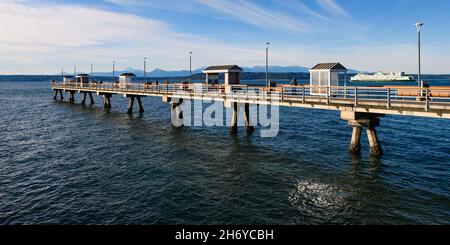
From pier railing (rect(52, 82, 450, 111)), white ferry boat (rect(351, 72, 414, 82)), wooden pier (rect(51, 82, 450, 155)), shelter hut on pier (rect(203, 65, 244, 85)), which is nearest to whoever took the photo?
wooden pier (rect(51, 82, 450, 155))

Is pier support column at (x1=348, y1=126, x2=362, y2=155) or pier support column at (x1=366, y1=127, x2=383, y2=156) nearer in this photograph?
pier support column at (x1=366, y1=127, x2=383, y2=156)

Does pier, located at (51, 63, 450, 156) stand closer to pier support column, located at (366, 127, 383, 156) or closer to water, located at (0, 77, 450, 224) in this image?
pier support column, located at (366, 127, 383, 156)

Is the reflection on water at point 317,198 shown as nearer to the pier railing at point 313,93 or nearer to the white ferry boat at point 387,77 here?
the pier railing at point 313,93

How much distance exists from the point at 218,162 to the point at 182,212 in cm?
802

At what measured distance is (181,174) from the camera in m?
19.3

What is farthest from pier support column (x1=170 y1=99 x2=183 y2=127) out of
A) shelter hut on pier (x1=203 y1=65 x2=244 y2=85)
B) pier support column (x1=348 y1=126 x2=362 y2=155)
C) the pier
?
pier support column (x1=348 y1=126 x2=362 y2=155)

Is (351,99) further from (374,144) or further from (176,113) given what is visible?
(176,113)

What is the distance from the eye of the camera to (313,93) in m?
23.3

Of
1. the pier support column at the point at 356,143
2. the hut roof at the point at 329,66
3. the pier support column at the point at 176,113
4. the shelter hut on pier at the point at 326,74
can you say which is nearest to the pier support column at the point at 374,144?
the pier support column at the point at 356,143

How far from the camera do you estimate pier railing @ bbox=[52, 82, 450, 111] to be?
59.4ft

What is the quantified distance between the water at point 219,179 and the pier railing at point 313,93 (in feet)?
12.2

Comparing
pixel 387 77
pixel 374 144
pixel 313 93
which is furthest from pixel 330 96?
pixel 387 77

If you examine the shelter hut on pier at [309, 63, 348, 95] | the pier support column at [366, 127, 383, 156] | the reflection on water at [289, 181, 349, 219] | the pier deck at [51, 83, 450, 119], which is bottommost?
the reflection on water at [289, 181, 349, 219]

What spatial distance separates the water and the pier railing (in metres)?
3.72
